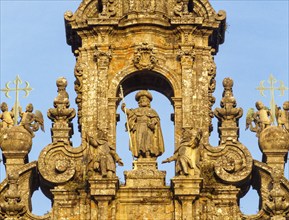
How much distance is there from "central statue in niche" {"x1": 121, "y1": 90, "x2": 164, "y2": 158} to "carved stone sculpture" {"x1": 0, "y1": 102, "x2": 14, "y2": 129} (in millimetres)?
3270

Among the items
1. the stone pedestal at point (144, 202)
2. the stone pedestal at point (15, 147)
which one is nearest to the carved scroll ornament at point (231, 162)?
the stone pedestal at point (144, 202)

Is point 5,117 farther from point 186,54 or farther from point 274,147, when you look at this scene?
point 274,147

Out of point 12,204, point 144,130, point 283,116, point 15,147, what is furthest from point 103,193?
point 283,116

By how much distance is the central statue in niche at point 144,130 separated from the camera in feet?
225

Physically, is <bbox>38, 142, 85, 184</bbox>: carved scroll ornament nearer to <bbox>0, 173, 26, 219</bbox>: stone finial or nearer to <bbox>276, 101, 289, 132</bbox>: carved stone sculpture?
<bbox>0, 173, 26, 219</bbox>: stone finial

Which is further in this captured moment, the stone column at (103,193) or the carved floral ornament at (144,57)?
the carved floral ornament at (144,57)

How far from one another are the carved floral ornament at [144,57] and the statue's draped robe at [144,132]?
129 centimetres

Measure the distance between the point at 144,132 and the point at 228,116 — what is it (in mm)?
2456

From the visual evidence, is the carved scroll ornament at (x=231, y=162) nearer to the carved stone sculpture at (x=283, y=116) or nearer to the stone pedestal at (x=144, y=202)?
the carved stone sculpture at (x=283, y=116)

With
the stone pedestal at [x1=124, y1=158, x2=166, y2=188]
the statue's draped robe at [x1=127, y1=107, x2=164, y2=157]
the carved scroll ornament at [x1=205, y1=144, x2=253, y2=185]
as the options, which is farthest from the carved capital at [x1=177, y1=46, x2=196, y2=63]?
the stone pedestal at [x1=124, y1=158, x2=166, y2=188]

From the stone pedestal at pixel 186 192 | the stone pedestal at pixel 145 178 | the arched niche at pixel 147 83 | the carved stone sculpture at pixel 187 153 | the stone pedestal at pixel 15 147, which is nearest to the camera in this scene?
the stone pedestal at pixel 186 192

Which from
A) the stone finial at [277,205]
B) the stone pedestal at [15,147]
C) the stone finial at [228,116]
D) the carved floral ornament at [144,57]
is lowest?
the stone finial at [277,205]

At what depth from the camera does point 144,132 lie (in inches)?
2702

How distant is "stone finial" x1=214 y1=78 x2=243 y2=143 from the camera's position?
6856 cm
